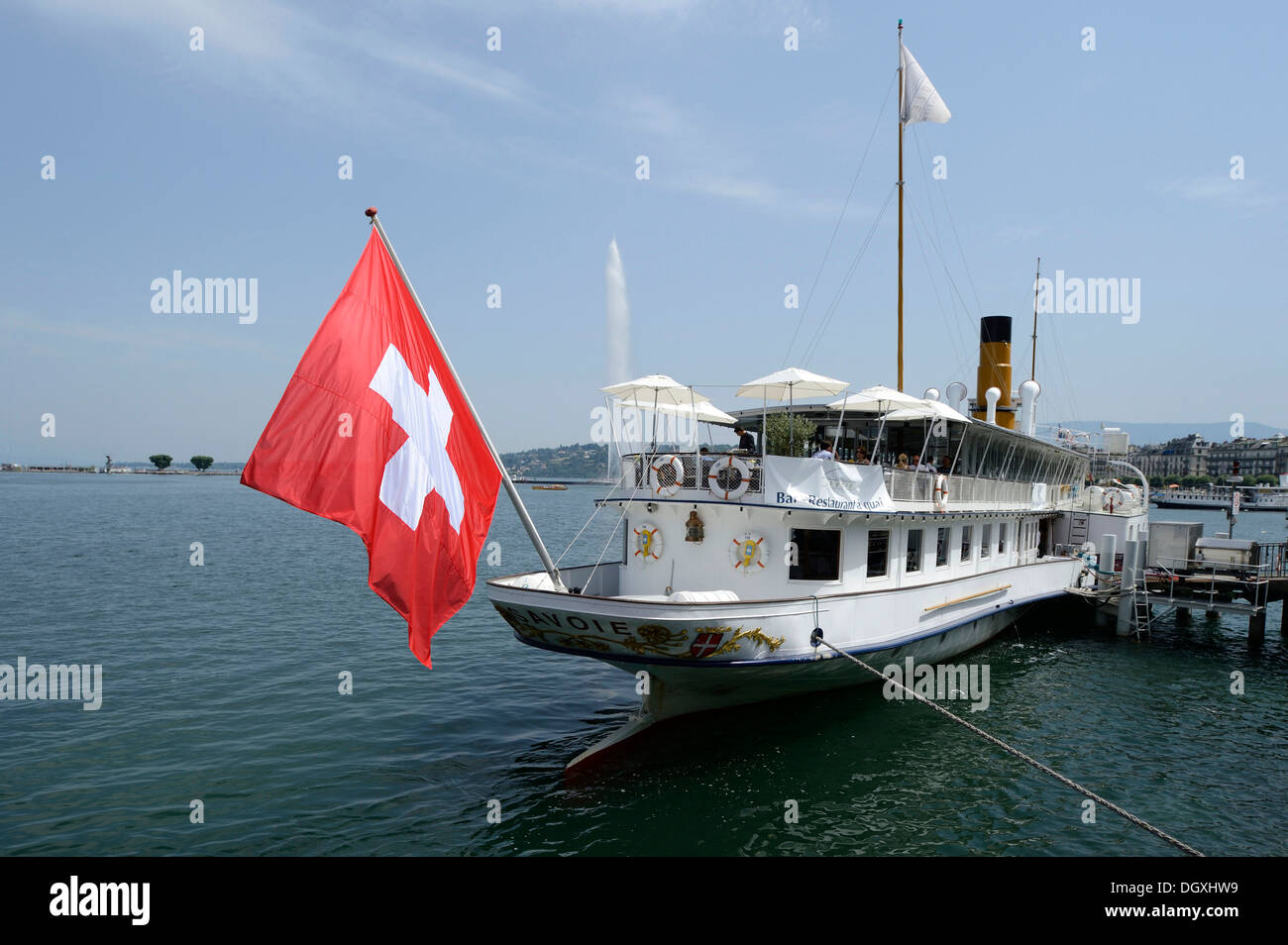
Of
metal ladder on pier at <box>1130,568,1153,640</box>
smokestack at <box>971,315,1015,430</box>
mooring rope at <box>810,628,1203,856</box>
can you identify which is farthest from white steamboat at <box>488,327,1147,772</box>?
smokestack at <box>971,315,1015,430</box>

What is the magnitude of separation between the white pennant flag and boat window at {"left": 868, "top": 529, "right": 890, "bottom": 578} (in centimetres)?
1474

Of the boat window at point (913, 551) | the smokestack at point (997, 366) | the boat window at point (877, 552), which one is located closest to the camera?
the boat window at point (877, 552)

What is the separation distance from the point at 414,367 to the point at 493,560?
3445 centimetres

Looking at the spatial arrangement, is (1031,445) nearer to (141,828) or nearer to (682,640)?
(682,640)

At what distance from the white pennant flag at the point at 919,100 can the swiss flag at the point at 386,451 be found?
20.5m

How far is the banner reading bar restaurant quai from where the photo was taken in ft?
46.1

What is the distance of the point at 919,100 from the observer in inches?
950

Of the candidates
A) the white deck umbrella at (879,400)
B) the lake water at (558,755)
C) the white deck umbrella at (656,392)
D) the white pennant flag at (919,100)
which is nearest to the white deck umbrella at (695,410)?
the white deck umbrella at (656,392)

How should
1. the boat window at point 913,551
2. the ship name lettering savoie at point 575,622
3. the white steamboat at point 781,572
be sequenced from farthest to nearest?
the boat window at point 913,551 → the white steamboat at point 781,572 → the ship name lettering savoie at point 575,622

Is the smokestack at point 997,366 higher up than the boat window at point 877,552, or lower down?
higher up

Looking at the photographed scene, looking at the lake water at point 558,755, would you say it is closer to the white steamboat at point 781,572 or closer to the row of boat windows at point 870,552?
the white steamboat at point 781,572

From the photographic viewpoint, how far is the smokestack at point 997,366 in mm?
30484

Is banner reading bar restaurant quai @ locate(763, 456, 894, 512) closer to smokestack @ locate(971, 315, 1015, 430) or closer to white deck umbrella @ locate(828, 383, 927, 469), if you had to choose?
white deck umbrella @ locate(828, 383, 927, 469)

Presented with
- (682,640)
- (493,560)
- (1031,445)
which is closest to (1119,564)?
(1031,445)
